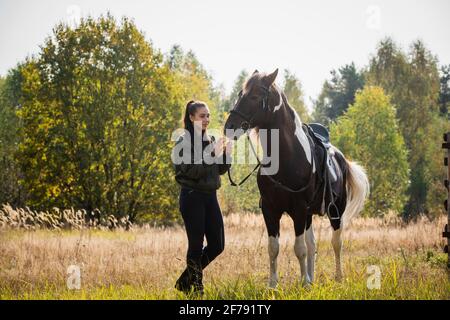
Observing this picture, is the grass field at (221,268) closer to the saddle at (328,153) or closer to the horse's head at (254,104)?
the saddle at (328,153)

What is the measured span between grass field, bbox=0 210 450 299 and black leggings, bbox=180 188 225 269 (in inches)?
16.1

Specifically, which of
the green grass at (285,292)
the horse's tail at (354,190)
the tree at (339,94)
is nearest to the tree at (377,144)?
the tree at (339,94)

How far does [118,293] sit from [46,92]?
11.2 m

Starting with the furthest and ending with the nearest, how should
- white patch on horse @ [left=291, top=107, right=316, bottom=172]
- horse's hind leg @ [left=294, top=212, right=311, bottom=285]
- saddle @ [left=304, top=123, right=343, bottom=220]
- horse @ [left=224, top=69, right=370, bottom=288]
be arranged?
saddle @ [left=304, top=123, right=343, bottom=220]
white patch on horse @ [left=291, top=107, right=316, bottom=172]
horse's hind leg @ [left=294, top=212, right=311, bottom=285]
horse @ [left=224, top=69, right=370, bottom=288]

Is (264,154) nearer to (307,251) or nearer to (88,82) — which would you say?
(307,251)

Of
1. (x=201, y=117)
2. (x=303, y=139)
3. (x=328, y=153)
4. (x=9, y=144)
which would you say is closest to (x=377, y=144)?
(x=9, y=144)

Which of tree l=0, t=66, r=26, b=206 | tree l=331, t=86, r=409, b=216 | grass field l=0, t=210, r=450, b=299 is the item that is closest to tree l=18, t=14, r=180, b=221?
tree l=0, t=66, r=26, b=206

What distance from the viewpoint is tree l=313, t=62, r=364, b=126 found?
3915 centimetres

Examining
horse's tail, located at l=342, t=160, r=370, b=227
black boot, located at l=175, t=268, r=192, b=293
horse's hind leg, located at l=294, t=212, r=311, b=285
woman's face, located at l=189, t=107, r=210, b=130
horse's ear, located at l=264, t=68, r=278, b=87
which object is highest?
horse's ear, located at l=264, t=68, r=278, b=87

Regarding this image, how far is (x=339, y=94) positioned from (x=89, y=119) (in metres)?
29.3

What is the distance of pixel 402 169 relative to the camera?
83.4ft

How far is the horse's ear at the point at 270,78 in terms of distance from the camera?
5.16m

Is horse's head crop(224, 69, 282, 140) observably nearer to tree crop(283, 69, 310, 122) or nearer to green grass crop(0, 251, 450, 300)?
green grass crop(0, 251, 450, 300)
